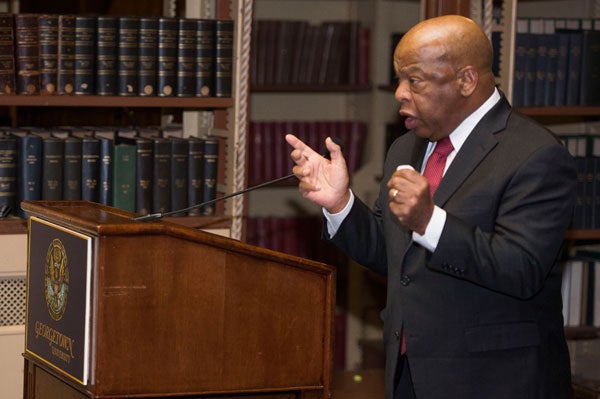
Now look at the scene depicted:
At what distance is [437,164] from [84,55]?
163 centimetres

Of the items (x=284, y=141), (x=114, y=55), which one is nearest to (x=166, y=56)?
(x=114, y=55)

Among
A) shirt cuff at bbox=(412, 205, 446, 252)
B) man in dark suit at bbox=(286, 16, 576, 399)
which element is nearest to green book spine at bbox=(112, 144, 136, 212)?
man in dark suit at bbox=(286, 16, 576, 399)

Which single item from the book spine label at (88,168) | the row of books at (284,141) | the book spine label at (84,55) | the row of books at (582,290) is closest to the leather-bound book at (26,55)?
the book spine label at (84,55)

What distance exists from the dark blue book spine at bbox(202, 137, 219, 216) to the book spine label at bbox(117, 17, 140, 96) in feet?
1.00

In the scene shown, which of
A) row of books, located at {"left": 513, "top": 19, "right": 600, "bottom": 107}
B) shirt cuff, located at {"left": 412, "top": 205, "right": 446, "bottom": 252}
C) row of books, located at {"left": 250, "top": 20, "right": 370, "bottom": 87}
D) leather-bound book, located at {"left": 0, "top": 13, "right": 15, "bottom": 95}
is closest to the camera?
shirt cuff, located at {"left": 412, "top": 205, "right": 446, "bottom": 252}

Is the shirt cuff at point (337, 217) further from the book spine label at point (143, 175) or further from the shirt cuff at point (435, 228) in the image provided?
the book spine label at point (143, 175)

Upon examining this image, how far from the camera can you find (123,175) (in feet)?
12.2

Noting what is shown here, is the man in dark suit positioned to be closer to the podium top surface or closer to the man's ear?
the man's ear

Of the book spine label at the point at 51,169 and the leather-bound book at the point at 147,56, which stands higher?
the leather-bound book at the point at 147,56

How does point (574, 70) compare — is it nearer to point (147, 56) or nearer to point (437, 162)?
point (147, 56)

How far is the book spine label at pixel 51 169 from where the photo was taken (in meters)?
3.63

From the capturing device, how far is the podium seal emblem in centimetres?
229

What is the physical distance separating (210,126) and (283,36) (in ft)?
4.08

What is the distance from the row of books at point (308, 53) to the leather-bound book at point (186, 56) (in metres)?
1.28
